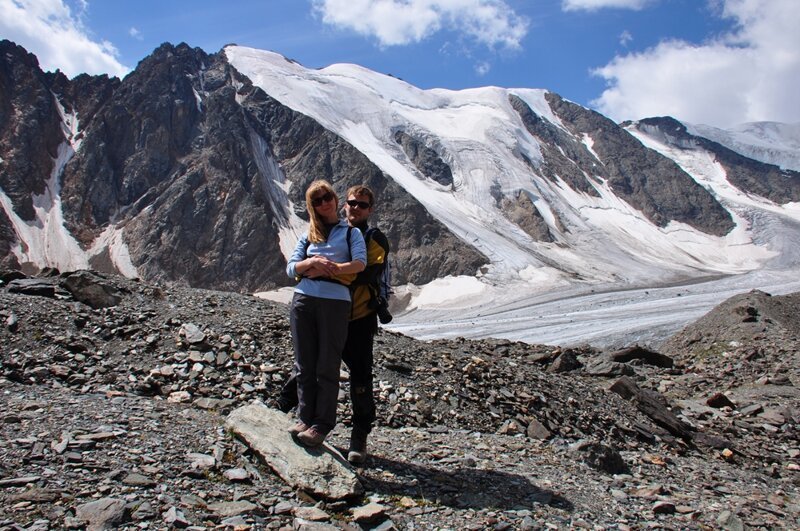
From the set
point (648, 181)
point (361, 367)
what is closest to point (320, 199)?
point (361, 367)

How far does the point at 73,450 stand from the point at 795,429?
10.1 metres

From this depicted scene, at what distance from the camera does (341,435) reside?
6203mm

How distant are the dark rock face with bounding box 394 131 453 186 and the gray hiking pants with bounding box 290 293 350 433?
83.7 metres

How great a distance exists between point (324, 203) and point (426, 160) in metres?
86.0

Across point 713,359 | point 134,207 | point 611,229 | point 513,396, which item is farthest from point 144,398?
point 611,229

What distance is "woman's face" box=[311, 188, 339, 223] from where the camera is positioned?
5020mm

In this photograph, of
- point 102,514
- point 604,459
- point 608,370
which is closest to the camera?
point 102,514

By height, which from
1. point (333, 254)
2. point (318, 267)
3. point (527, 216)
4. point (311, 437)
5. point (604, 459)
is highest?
point (527, 216)

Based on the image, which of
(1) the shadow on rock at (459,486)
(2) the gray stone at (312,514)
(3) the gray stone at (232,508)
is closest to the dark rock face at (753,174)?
(1) the shadow on rock at (459,486)

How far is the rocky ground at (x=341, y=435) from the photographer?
414 cm

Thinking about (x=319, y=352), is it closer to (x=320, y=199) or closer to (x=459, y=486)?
(x=320, y=199)

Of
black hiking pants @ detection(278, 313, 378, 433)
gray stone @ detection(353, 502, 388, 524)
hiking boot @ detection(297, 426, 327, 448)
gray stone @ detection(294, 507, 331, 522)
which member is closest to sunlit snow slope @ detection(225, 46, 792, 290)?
black hiking pants @ detection(278, 313, 378, 433)

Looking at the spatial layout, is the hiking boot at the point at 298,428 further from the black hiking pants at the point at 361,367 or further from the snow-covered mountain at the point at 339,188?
the snow-covered mountain at the point at 339,188

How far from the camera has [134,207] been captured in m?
74.1
